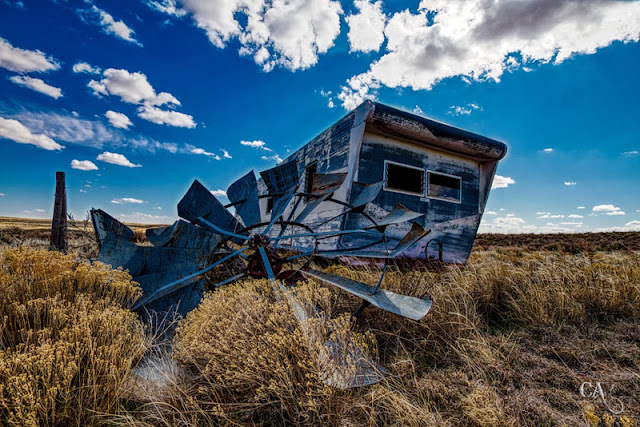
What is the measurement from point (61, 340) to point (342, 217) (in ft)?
14.4

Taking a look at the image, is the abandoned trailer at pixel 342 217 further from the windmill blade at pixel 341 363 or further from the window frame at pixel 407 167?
the windmill blade at pixel 341 363

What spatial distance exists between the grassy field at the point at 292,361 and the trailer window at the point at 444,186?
3.75 m

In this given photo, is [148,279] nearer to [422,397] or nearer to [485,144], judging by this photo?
[422,397]

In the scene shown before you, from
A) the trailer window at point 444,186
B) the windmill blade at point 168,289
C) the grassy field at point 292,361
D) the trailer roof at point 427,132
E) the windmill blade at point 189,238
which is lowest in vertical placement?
the grassy field at point 292,361

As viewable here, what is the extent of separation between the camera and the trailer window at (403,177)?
21.1 ft

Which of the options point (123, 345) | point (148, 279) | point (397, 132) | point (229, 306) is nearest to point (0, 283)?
point (148, 279)

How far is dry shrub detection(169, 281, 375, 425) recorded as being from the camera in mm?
1983

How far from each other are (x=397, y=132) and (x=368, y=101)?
0.99 m

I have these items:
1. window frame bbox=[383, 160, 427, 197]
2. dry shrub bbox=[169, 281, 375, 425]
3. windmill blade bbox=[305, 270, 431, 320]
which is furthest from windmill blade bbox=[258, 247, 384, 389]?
window frame bbox=[383, 160, 427, 197]

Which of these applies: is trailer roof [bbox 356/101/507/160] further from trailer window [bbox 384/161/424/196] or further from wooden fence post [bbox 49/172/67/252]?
wooden fence post [bbox 49/172/67/252]

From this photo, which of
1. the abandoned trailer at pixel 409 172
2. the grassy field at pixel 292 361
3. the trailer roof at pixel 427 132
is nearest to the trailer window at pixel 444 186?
the abandoned trailer at pixel 409 172

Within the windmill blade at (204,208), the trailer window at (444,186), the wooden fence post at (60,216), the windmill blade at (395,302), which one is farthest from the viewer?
the trailer window at (444,186)

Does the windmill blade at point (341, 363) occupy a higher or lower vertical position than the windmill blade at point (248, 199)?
lower

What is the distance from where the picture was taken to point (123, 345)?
2562 mm
